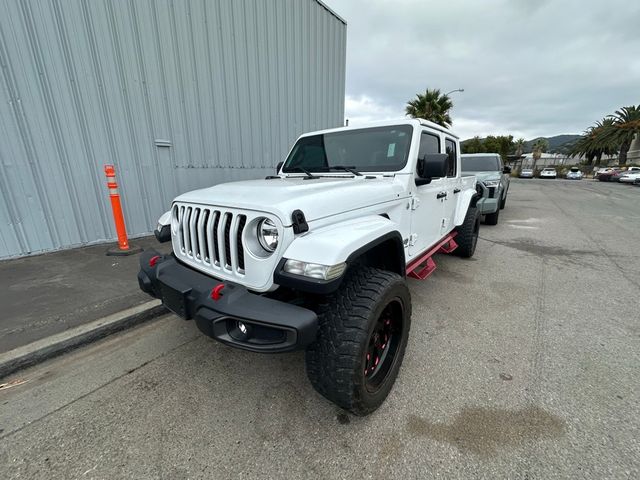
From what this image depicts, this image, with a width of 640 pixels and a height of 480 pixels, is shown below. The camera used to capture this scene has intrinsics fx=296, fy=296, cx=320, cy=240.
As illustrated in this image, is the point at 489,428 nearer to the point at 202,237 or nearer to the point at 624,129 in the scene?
the point at 202,237

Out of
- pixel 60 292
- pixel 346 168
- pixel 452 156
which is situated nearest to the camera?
pixel 346 168

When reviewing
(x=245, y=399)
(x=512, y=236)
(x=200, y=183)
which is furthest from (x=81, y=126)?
(x=512, y=236)

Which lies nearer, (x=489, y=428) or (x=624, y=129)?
(x=489, y=428)

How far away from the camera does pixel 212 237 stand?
1.87 metres

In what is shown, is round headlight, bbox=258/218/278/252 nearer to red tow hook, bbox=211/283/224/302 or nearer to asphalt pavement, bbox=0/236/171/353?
red tow hook, bbox=211/283/224/302

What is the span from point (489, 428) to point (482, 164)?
8.19m

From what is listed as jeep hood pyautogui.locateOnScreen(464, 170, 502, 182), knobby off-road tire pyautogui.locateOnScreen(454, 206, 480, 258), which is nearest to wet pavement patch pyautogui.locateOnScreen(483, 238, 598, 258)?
knobby off-road tire pyautogui.locateOnScreen(454, 206, 480, 258)

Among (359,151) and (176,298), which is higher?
(359,151)

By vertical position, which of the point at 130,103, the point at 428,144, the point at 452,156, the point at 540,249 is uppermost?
the point at 130,103

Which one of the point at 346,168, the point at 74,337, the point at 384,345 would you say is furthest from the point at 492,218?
the point at 74,337

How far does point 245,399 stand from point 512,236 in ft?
22.0

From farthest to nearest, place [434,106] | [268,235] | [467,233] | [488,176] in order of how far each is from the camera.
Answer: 1. [434,106]
2. [488,176]
3. [467,233]
4. [268,235]

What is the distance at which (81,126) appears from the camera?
4.36 m

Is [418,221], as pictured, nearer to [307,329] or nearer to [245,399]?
[307,329]
